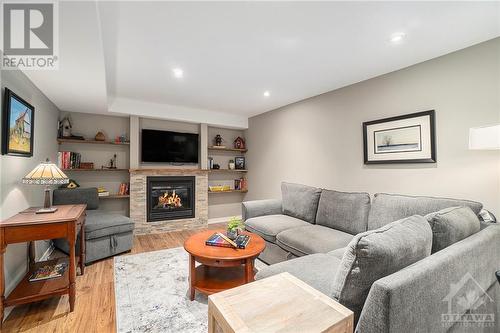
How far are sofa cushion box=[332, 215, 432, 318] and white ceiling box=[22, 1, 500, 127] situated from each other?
5.25 feet

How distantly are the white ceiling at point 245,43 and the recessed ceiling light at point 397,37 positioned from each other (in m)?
0.04

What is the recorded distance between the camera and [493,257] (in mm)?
1500

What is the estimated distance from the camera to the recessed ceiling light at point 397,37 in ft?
6.57

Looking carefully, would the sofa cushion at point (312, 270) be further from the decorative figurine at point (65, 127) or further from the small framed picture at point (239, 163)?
the decorative figurine at point (65, 127)

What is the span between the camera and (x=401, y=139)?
2672 millimetres

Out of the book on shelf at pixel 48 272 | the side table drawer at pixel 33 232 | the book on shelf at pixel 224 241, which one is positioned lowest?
the book on shelf at pixel 48 272

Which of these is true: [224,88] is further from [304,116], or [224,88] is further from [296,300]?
[296,300]

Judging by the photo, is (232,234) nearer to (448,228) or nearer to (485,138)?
(448,228)

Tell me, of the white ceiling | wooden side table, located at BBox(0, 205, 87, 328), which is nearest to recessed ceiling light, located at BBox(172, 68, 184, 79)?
the white ceiling

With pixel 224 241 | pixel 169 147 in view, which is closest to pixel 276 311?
pixel 224 241

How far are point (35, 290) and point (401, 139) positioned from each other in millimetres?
3862

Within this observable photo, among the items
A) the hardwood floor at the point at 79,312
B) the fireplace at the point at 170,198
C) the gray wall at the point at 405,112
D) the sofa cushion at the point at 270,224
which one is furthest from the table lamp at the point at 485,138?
the fireplace at the point at 170,198

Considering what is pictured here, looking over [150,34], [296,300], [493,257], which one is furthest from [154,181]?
[493,257]

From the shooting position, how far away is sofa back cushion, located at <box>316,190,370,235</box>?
2545 mm
